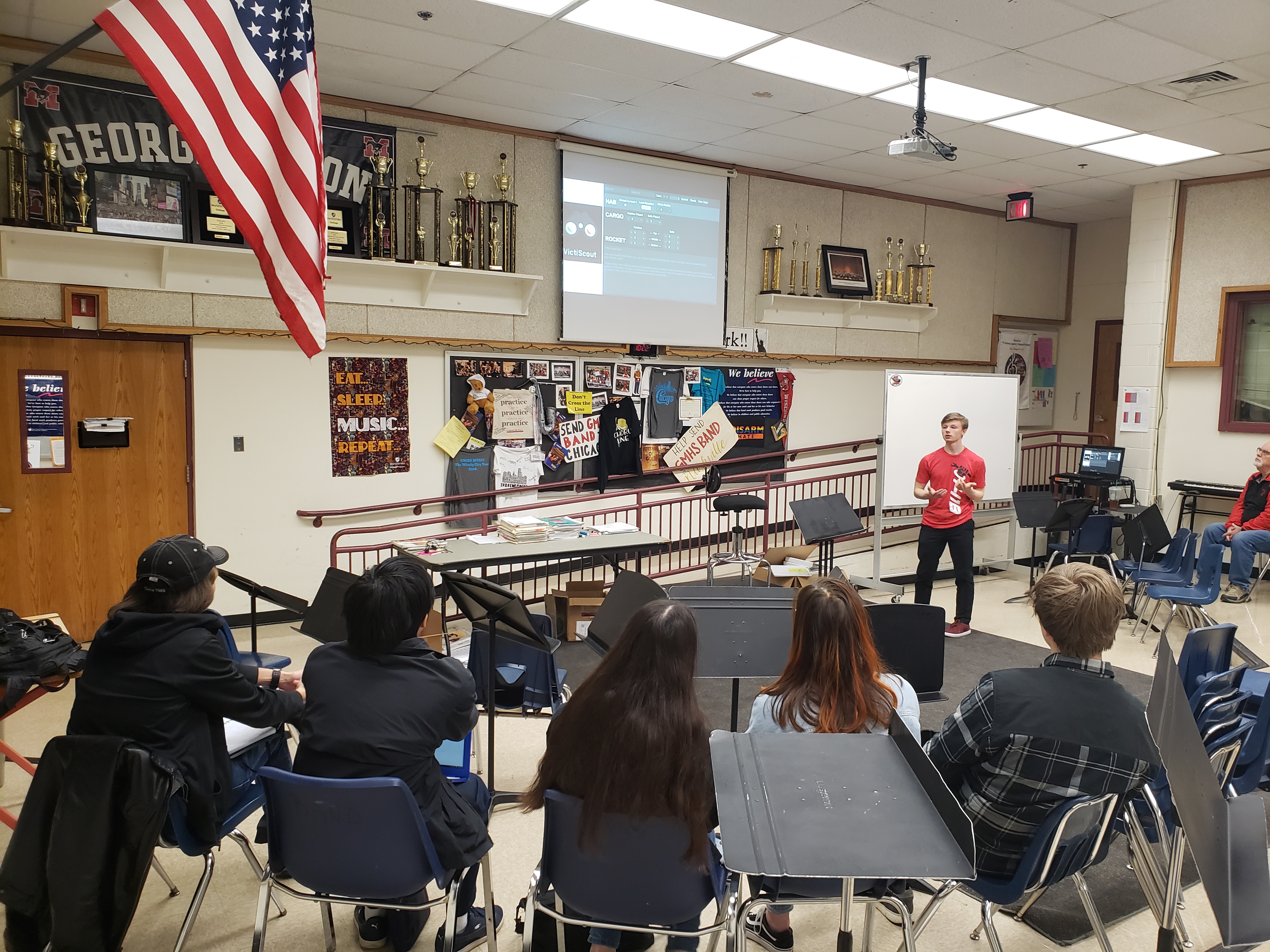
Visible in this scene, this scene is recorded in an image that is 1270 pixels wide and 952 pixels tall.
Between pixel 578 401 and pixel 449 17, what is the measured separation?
3232 mm

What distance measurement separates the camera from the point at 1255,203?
7812mm

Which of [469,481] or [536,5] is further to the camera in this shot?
[469,481]

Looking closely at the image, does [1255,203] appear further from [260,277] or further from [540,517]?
[260,277]

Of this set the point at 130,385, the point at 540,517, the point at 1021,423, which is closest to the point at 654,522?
the point at 540,517

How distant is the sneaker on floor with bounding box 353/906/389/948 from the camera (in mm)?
2723

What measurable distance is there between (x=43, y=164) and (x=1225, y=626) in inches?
250

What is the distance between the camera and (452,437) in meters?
6.66

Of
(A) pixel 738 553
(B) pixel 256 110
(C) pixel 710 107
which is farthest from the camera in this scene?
(A) pixel 738 553

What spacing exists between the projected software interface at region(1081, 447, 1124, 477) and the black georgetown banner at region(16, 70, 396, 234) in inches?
297

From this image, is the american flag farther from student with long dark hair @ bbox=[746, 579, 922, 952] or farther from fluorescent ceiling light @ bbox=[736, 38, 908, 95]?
fluorescent ceiling light @ bbox=[736, 38, 908, 95]

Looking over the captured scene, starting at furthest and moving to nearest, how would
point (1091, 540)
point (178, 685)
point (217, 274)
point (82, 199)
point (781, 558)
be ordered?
point (1091, 540) < point (781, 558) < point (217, 274) < point (82, 199) < point (178, 685)

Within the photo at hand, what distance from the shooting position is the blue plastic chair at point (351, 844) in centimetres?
209

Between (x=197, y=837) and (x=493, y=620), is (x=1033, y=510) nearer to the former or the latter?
(x=493, y=620)

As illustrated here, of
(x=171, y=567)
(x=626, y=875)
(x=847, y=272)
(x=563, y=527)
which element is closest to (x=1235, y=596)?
(x=847, y=272)
